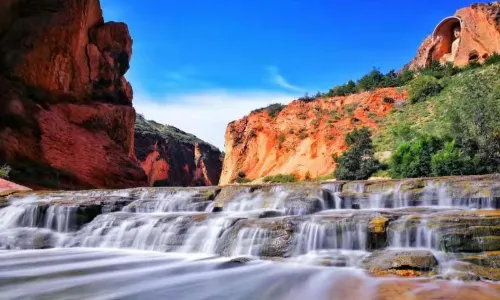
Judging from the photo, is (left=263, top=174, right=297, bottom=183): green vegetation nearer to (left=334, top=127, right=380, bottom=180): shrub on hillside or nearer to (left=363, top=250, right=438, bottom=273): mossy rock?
(left=334, top=127, right=380, bottom=180): shrub on hillside

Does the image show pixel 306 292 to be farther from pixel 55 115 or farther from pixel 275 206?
pixel 55 115

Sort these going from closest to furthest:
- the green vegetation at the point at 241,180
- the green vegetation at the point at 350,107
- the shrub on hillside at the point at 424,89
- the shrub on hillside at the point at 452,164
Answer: the shrub on hillside at the point at 452,164 → the shrub on hillside at the point at 424,89 → the green vegetation at the point at 350,107 → the green vegetation at the point at 241,180

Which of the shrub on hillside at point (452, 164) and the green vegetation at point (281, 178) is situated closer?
the shrub on hillside at point (452, 164)

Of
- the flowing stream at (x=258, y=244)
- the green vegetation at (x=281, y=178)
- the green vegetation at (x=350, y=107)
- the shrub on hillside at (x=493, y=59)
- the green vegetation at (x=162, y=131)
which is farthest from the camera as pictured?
the green vegetation at (x=162, y=131)

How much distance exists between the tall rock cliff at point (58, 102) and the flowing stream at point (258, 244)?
10.9 meters

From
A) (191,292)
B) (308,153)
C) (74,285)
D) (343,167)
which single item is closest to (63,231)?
(74,285)

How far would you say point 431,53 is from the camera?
4541cm

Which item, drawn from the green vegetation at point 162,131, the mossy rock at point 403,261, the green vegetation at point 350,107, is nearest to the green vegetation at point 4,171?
the mossy rock at point 403,261

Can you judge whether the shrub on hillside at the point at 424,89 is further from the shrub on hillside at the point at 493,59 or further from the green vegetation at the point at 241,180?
the green vegetation at the point at 241,180

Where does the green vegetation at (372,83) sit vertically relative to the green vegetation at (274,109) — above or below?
above

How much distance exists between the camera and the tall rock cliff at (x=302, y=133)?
3653 cm

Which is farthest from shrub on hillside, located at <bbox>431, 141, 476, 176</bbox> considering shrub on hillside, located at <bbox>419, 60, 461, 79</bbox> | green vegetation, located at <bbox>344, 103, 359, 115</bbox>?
shrub on hillside, located at <bbox>419, 60, 461, 79</bbox>

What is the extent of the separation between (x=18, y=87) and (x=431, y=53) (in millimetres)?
41004

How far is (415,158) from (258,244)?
598 inches
